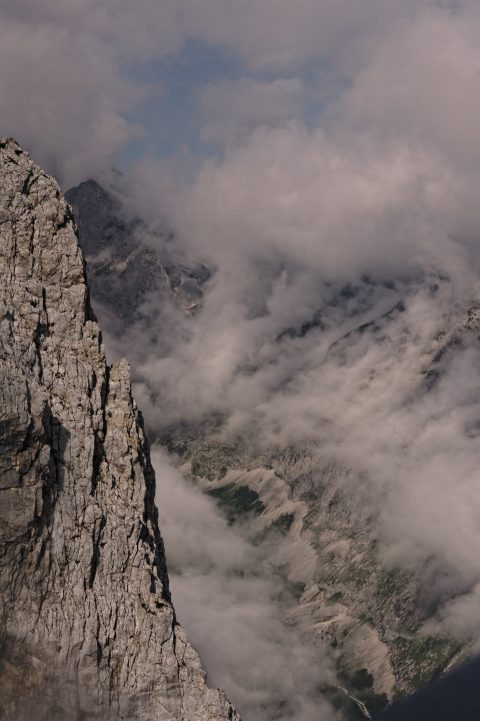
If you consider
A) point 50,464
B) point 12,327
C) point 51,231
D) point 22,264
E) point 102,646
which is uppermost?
point 51,231

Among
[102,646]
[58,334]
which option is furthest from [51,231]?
[102,646]

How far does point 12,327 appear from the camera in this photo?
245 feet

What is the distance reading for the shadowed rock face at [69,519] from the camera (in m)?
67.2

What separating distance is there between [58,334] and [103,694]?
36.4 metres

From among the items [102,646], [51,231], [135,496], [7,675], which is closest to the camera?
[7,675]

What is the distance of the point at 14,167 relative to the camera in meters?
89.1

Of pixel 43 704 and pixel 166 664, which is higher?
pixel 166 664

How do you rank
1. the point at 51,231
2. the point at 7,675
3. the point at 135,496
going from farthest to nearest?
the point at 51,231 < the point at 135,496 < the point at 7,675

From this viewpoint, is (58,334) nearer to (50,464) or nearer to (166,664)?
(50,464)

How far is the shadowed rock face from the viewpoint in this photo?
220 feet

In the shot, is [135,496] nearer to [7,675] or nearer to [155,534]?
[155,534]

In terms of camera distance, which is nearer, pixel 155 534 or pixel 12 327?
pixel 12 327

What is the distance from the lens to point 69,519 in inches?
2854

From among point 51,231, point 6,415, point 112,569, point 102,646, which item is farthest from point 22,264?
point 102,646
